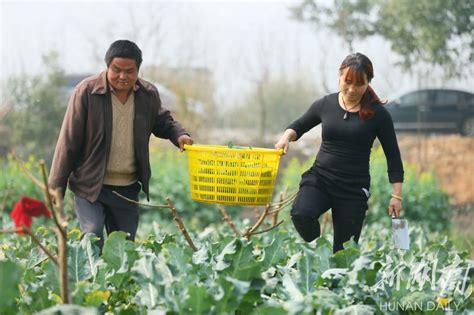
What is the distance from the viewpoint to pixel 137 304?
378cm

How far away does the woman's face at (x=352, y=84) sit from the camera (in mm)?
5148

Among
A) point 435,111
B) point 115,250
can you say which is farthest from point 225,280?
point 435,111

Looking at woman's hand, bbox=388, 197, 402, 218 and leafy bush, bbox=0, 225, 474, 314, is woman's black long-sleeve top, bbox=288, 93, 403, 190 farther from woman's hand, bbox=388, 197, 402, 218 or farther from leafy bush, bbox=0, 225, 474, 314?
leafy bush, bbox=0, 225, 474, 314

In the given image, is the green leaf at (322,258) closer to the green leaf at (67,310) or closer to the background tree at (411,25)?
the green leaf at (67,310)

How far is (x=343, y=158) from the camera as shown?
534 cm

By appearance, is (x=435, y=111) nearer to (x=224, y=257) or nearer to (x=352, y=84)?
(x=352, y=84)

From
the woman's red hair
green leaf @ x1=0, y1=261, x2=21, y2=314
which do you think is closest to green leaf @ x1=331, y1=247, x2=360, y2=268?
the woman's red hair

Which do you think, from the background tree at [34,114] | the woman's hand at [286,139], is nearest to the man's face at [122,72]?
the woman's hand at [286,139]

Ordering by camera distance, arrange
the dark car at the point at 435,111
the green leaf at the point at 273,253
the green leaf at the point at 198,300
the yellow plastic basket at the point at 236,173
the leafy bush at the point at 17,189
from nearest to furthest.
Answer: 1. the green leaf at the point at 198,300
2. the green leaf at the point at 273,253
3. the yellow plastic basket at the point at 236,173
4. the leafy bush at the point at 17,189
5. the dark car at the point at 435,111

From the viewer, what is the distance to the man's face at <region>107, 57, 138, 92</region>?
5047 millimetres

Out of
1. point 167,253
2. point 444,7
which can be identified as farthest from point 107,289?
point 444,7

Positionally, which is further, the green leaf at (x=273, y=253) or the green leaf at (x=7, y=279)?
the green leaf at (x=273, y=253)

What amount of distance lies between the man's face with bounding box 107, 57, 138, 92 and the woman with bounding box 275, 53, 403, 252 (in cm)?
91

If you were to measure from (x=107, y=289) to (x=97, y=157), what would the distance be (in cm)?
122
